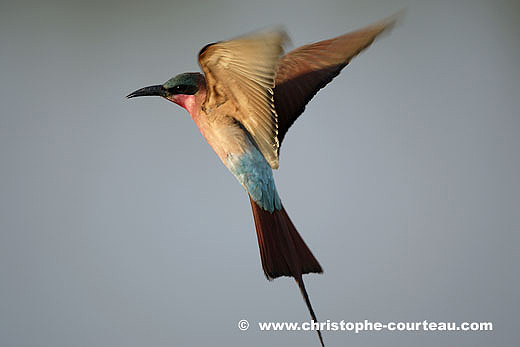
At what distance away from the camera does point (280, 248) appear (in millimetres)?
455

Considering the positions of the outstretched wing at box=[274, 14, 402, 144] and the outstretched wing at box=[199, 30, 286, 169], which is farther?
the outstretched wing at box=[274, 14, 402, 144]

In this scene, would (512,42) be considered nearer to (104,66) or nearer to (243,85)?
(104,66)

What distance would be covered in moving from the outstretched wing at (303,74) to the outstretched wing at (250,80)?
0.05m

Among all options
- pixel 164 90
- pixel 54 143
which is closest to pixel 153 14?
pixel 54 143

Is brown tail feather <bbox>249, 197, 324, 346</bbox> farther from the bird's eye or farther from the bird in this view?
the bird's eye

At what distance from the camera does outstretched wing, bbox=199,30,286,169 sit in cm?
40

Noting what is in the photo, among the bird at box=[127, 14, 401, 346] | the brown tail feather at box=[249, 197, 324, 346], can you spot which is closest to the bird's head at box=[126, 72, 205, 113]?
the bird at box=[127, 14, 401, 346]

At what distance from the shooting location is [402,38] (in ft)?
3.78

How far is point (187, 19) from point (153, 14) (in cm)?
7

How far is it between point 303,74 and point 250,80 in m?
0.10

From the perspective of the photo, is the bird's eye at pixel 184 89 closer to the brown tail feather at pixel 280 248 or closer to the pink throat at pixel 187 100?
the pink throat at pixel 187 100

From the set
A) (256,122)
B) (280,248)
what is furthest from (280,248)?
(256,122)

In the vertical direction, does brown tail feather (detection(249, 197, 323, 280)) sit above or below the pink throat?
below

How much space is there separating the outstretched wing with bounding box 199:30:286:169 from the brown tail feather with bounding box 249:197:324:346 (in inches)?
1.9
